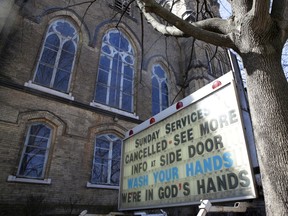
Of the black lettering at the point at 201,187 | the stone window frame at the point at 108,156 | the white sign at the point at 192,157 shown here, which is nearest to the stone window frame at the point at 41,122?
the stone window frame at the point at 108,156

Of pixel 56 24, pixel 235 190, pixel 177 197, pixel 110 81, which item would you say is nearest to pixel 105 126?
pixel 110 81

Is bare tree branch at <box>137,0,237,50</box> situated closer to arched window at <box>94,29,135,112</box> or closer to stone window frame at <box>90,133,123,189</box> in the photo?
stone window frame at <box>90,133,123,189</box>

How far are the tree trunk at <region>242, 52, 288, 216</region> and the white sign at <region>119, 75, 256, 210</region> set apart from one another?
25 cm

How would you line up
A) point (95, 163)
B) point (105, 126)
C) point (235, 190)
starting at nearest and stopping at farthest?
1. point (235, 190)
2. point (95, 163)
3. point (105, 126)

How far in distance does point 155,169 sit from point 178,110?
1072 millimetres

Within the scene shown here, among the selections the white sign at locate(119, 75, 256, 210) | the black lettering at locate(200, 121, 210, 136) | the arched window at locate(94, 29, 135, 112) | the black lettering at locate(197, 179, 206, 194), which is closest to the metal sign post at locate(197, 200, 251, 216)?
the white sign at locate(119, 75, 256, 210)

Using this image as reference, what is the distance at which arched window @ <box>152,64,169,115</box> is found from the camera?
508 inches

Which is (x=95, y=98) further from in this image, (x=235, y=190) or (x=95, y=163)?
(x=235, y=190)

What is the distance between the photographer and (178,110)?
12.0 feet

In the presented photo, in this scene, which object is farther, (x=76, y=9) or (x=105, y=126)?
(x=76, y=9)

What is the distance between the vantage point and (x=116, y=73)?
11828 millimetres

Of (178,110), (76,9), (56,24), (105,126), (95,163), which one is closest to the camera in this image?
(178,110)

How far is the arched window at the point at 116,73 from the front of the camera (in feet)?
35.8

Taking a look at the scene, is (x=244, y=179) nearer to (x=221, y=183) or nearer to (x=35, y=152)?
(x=221, y=183)
